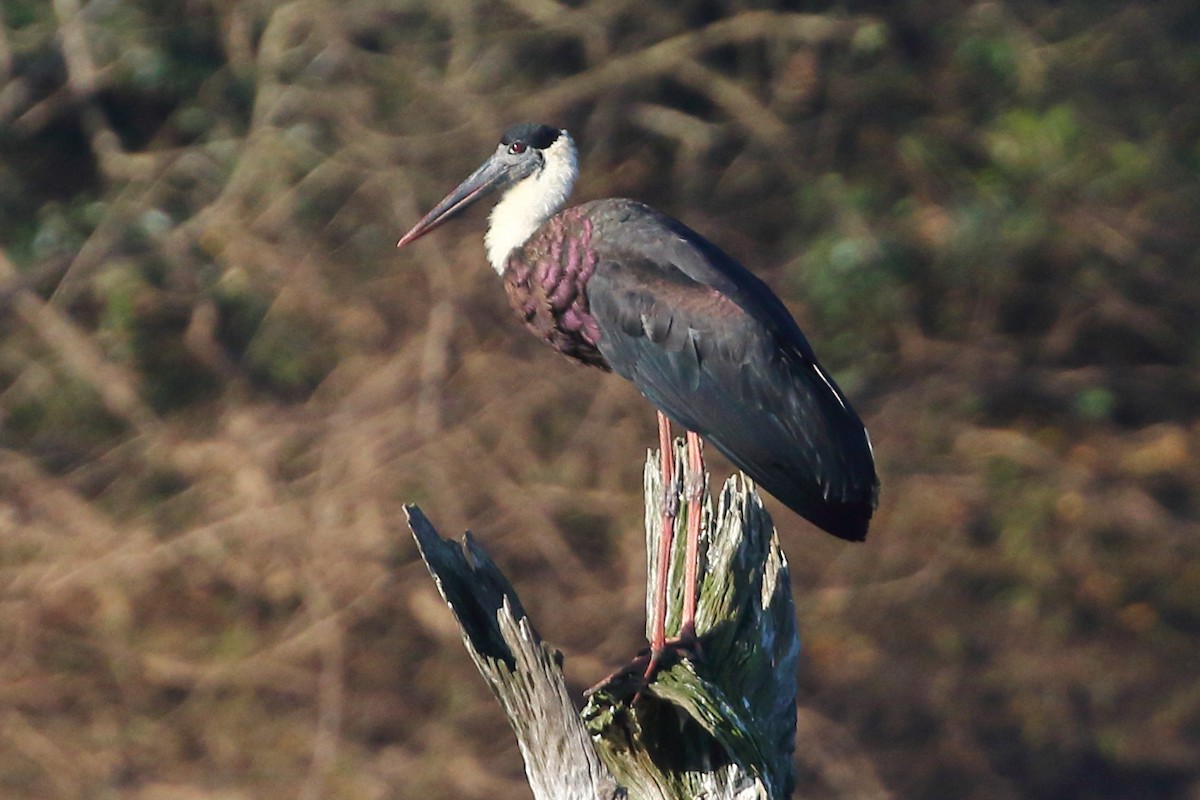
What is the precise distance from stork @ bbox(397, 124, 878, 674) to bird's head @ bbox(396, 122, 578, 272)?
125 mm

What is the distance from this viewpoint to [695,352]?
4148mm

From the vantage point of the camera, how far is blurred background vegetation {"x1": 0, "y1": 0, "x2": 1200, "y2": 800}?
24.2 ft

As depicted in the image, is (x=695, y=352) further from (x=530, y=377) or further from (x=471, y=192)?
(x=530, y=377)

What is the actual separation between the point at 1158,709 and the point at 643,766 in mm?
4837

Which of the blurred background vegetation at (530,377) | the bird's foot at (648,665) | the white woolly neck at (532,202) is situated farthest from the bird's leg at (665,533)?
the blurred background vegetation at (530,377)

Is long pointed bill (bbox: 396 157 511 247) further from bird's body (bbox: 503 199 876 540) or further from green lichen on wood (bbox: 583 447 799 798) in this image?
green lichen on wood (bbox: 583 447 799 798)

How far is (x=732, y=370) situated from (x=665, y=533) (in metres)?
0.41

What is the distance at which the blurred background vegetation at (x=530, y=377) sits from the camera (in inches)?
291

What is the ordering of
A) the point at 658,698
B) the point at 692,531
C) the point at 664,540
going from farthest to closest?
the point at 664,540
the point at 692,531
the point at 658,698

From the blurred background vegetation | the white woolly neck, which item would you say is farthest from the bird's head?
the blurred background vegetation

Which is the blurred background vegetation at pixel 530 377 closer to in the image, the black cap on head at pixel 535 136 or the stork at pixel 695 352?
the black cap on head at pixel 535 136

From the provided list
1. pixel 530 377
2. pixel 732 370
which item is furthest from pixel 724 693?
pixel 530 377

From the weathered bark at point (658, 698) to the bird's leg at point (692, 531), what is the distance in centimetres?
4

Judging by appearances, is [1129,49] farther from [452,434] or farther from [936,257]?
[452,434]
